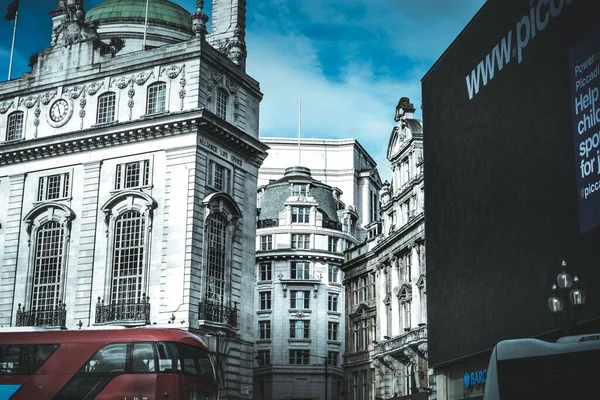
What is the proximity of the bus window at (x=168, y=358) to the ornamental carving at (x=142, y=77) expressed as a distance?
2679 cm

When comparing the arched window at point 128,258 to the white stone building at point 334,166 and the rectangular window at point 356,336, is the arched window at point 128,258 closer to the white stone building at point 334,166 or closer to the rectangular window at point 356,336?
the rectangular window at point 356,336

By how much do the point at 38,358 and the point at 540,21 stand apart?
21309mm

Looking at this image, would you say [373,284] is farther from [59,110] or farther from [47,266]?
[59,110]

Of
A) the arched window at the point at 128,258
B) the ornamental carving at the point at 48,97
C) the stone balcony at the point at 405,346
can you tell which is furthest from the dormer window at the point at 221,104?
the stone balcony at the point at 405,346

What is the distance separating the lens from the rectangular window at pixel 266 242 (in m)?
86.7

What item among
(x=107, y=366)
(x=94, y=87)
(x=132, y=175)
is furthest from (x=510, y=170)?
(x=94, y=87)

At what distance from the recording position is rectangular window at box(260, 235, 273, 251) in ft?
284

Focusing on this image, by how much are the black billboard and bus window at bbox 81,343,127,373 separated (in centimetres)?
1418

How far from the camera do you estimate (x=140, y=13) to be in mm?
62438

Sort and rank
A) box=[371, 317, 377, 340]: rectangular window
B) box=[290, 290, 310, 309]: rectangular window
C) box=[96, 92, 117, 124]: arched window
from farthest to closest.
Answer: box=[290, 290, 310, 309]: rectangular window → box=[371, 317, 377, 340]: rectangular window → box=[96, 92, 117, 124]: arched window

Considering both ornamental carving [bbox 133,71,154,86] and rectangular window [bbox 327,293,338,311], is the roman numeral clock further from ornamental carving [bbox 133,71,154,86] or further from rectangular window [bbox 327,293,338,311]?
rectangular window [bbox 327,293,338,311]

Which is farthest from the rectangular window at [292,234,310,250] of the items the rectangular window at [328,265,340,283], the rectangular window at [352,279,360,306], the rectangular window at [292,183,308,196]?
the rectangular window at [352,279,360,306]

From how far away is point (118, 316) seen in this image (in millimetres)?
48281

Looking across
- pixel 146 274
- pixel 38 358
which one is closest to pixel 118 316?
pixel 146 274
